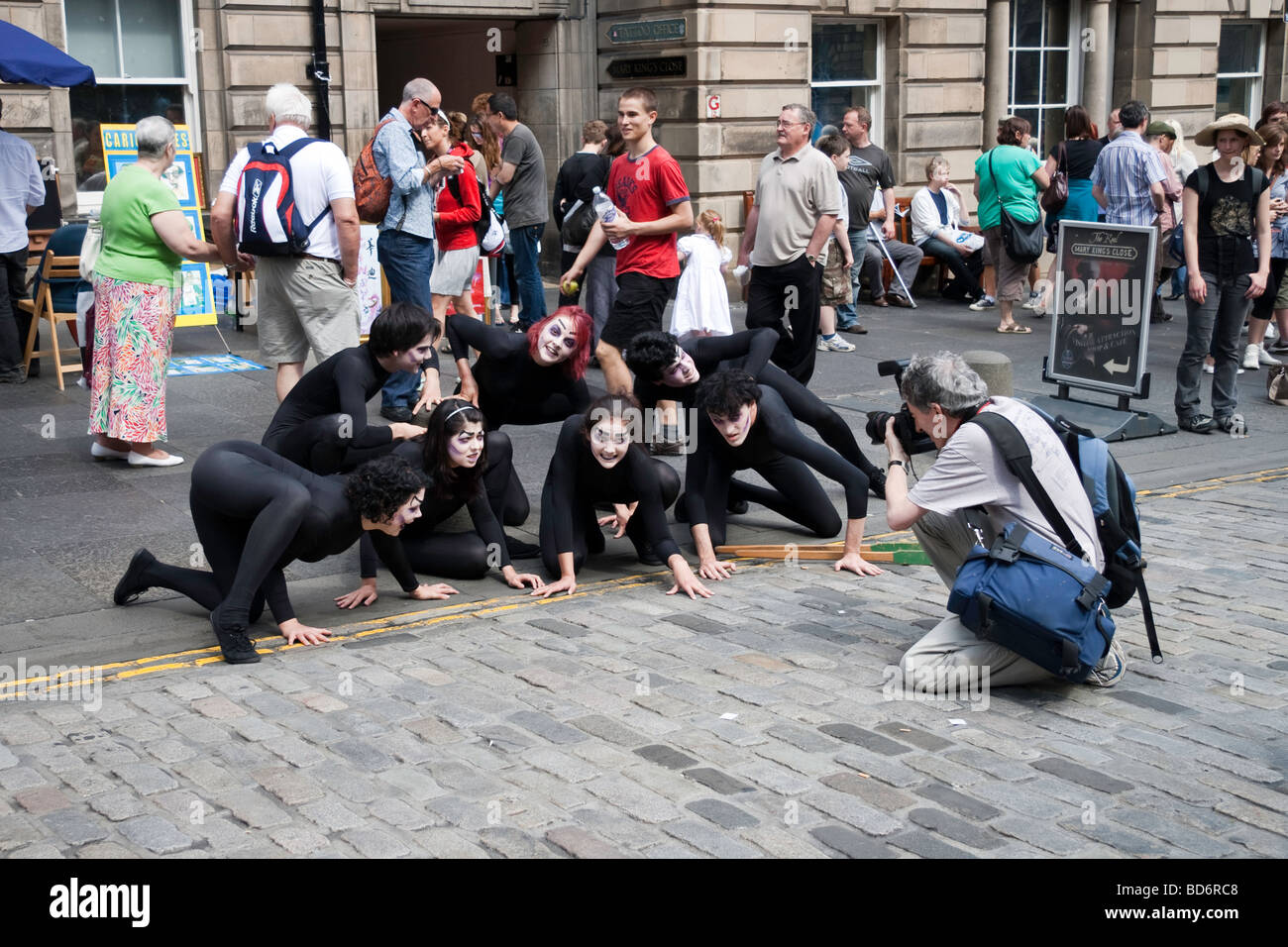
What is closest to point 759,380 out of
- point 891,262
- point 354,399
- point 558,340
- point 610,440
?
point 558,340

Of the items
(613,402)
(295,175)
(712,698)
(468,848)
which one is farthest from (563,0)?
(468,848)

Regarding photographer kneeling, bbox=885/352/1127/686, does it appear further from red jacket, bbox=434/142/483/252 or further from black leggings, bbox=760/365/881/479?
red jacket, bbox=434/142/483/252

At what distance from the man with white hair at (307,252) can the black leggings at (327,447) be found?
5.29 feet

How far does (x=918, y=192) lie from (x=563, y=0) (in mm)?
4701

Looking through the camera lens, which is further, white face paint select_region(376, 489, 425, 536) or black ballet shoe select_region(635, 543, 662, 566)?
black ballet shoe select_region(635, 543, 662, 566)

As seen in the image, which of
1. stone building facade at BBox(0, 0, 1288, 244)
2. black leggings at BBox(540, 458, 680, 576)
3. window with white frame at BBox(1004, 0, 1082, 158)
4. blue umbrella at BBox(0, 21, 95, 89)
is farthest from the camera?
window with white frame at BBox(1004, 0, 1082, 158)

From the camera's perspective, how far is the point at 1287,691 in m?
5.34

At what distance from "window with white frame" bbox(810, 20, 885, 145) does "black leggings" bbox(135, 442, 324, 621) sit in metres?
13.5

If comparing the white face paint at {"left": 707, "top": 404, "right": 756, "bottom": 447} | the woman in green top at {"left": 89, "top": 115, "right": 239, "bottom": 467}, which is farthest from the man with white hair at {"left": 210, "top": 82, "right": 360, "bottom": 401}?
the white face paint at {"left": 707, "top": 404, "right": 756, "bottom": 447}

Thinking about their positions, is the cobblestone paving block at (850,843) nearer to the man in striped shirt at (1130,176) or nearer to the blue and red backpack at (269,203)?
the blue and red backpack at (269,203)

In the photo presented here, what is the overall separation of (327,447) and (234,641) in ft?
4.06

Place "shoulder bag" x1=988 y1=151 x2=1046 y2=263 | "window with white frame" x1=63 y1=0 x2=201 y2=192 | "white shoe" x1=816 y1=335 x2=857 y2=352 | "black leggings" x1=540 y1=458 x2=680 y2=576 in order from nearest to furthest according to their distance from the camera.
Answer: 1. "black leggings" x1=540 y1=458 x2=680 y2=576
2. "white shoe" x1=816 y1=335 x2=857 y2=352
3. "shoulder bag" x1=988 y1=151 x2=1046 y2=263
4. "window with white frame" x1=63 y1=0 x2=201 y2=192

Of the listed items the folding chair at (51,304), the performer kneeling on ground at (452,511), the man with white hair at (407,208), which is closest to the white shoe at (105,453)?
the man with white hair at (407,208)

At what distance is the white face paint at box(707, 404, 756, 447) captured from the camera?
263 inches
